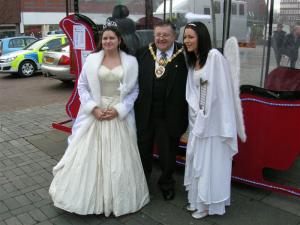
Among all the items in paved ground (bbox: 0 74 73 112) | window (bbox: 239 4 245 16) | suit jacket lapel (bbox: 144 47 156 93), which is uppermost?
window (bbox: 239 4 245 16)

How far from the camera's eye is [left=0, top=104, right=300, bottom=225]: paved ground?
128 inches

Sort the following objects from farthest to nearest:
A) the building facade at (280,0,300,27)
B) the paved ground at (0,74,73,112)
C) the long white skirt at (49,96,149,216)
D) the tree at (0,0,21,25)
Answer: the tree at (0,0,21,25), the paved ground at (0,74,73,112), the building facade at (280,0,300,27), the long white skirt at (49,96,149,216)

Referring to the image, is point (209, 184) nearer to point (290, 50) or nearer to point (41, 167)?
point (290, 50)

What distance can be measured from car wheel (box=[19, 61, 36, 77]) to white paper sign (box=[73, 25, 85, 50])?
335 inches

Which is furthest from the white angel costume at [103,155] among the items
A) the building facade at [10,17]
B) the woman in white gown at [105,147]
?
the building facade at [10,17]

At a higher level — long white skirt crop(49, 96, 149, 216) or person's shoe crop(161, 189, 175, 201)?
long white skirt crop(49, 96, 149, 216)

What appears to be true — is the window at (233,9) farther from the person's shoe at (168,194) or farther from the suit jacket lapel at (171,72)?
the person's shoe at (168,194)

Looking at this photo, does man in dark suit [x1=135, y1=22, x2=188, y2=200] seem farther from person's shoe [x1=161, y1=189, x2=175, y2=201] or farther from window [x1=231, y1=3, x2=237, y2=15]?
window [x1=231, y1=3, x2=237, y2=15]

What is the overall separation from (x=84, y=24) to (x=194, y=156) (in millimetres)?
2308

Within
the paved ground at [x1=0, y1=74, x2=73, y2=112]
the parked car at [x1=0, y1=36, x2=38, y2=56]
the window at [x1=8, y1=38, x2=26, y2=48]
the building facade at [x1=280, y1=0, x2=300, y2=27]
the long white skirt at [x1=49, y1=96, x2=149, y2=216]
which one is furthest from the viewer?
the window at [x1=8, y1=38, x2=26, y2=48]

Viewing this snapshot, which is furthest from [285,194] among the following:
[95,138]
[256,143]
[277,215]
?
[95,138]

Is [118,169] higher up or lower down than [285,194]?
higher up

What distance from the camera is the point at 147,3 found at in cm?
496

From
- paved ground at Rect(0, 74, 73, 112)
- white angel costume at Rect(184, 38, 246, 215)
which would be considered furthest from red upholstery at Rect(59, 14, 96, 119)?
paved ground at Rect(0, 74, 73, 112)
